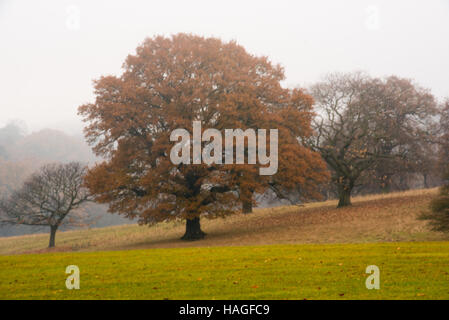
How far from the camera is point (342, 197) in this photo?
34375mm

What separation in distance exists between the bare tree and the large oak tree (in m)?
6.70

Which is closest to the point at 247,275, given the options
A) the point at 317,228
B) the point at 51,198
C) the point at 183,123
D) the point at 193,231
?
the point at 183,123

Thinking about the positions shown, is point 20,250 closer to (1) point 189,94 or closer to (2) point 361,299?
(1) point 189,94

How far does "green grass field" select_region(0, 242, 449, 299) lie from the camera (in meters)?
9.01

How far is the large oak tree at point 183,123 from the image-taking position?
25.5 m

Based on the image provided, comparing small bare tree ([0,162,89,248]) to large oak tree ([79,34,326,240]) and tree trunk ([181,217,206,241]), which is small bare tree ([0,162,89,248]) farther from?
tree trunk ([181,217,206,241])

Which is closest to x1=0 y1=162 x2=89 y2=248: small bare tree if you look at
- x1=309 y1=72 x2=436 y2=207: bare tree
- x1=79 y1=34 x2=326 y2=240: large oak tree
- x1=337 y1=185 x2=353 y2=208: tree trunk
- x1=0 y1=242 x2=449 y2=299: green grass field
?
x1=79 y1=34 x2=326 y2=240: large oak tree

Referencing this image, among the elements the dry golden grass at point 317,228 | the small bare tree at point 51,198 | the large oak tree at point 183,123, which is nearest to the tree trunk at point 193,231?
the large oak tree at point 183,123

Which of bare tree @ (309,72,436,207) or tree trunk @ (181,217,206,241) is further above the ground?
bare tree @ (309,72,436,207)

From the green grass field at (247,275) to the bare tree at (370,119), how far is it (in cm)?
1859

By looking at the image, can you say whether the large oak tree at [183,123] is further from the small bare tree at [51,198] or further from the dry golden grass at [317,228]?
the small bare tree at [51,198]

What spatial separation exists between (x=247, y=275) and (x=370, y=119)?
28.2 meters

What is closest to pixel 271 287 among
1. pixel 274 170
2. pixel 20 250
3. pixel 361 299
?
pixel 361 299

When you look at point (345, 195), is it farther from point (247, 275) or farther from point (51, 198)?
point (51, 198)
